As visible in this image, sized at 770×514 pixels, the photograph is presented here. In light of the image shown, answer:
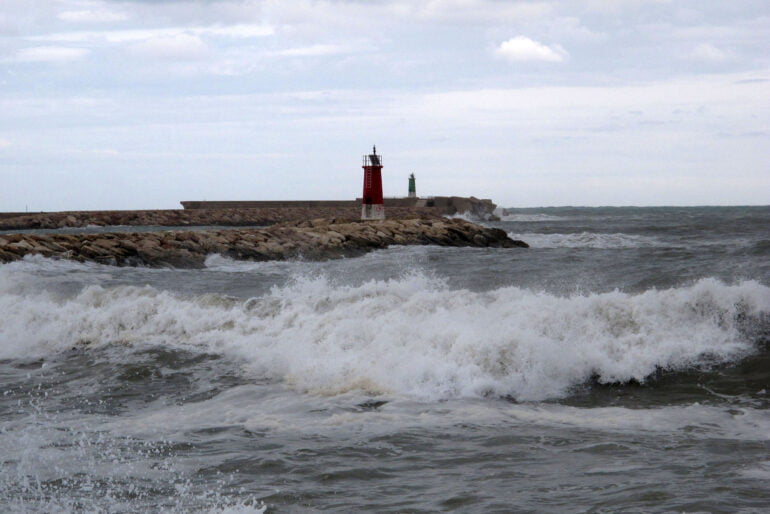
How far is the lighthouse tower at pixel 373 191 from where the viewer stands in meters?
32.1

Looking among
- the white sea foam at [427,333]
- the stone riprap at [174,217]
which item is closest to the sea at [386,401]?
the white sea foam at [427,333]

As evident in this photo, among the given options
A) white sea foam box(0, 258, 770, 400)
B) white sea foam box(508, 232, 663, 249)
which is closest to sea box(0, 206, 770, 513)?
white sea foam box(0, 258, 770, 400)

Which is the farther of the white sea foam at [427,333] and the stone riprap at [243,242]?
the stone riprap at [243,242]

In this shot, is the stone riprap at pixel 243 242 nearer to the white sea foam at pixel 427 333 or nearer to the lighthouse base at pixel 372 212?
the lighthouse base at pixel 372 212

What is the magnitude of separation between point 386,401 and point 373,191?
2681 centimetres

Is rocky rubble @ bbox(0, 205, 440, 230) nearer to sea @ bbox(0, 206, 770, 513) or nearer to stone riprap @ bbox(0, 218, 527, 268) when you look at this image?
stone riprap @ bbox(0, 218, 527, 268)

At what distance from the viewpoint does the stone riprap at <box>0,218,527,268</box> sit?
1802 centimetres

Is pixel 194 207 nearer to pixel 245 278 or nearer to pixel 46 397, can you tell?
pixel 245 278

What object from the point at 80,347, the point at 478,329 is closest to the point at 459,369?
the point at 478,329

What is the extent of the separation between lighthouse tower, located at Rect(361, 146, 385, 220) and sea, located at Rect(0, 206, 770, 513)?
2061 centimetres

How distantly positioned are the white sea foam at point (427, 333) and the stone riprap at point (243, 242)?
23.9ft

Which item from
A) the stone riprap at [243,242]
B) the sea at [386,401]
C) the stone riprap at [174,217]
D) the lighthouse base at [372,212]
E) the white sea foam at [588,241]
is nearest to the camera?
the sea at [386,401]

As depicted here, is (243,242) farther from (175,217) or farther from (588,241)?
(175,217)

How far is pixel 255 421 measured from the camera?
227 inches
